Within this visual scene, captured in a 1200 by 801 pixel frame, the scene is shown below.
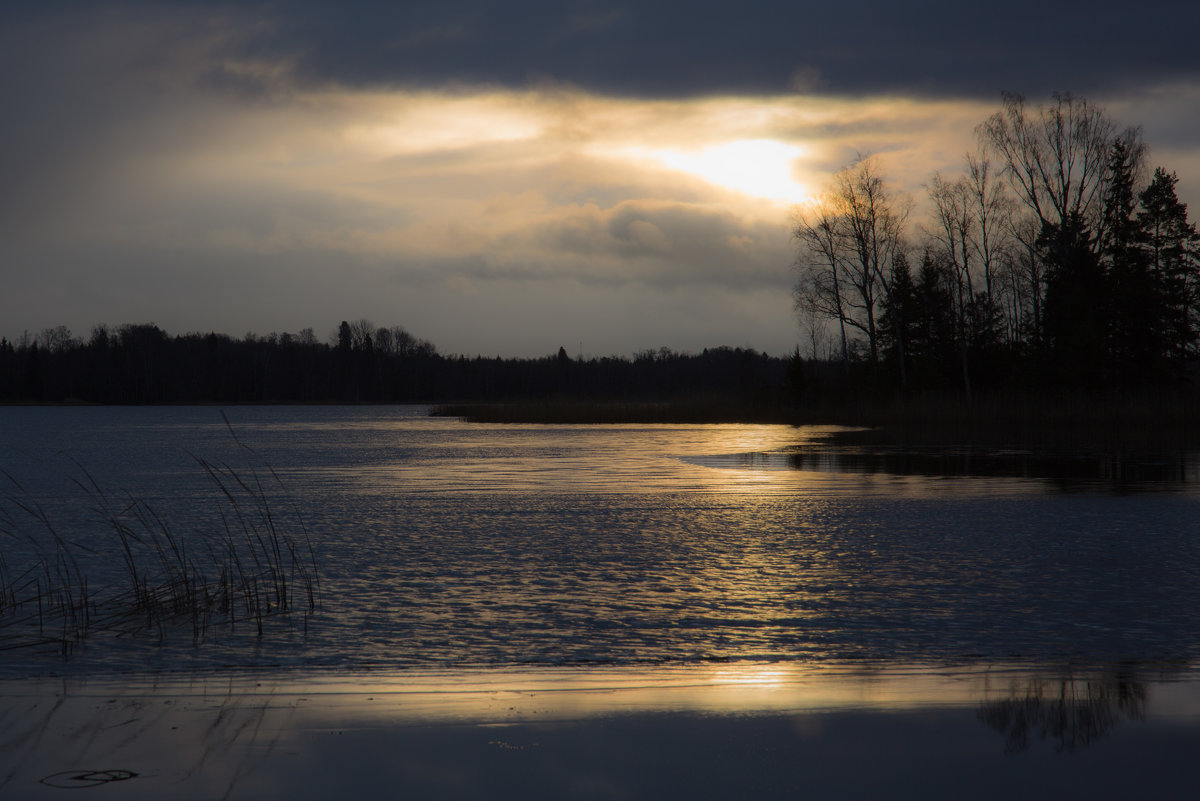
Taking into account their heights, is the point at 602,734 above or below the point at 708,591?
above

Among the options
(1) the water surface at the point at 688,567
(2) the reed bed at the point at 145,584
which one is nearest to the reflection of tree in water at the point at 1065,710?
(1) the water surface at the point at 688,567

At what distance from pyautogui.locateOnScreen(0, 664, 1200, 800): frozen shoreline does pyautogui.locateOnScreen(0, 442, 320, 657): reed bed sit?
1634mm

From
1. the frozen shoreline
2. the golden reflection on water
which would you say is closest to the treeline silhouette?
the golden reflection on water

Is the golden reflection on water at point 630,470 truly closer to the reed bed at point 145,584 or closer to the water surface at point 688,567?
the water surface at point 688,567

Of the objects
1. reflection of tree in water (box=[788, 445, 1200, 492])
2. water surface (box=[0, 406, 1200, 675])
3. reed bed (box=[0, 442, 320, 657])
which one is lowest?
reflection of tree in water (box=[788, 445, 1200, 492])

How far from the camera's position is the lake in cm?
575

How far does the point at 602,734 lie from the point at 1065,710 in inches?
100

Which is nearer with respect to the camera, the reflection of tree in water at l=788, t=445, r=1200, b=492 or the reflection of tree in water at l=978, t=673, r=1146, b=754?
the reflection of tree in water at l=978, t=673, r=1146, b=754

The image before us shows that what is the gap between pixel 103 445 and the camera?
35031 mm

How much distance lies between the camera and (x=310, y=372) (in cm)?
15325

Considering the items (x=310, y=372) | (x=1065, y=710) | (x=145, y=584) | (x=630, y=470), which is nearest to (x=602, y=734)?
(x=1065, y=710)

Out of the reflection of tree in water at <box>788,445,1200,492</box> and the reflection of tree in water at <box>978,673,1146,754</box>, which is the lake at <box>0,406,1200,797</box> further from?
the reflection of tree in water at <box>788,445,1200,492</box>

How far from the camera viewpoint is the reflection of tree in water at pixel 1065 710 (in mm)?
4738

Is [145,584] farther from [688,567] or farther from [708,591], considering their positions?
[688,567]
